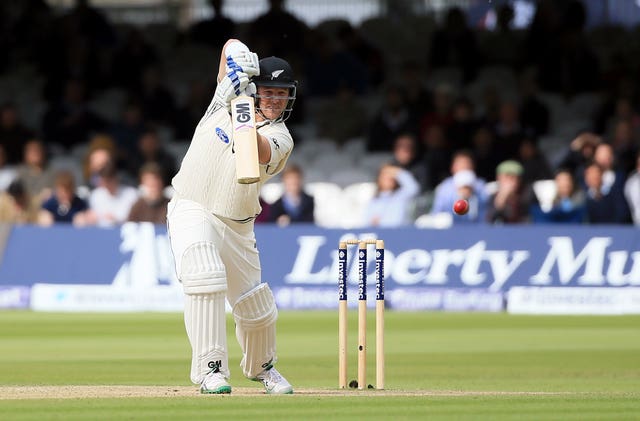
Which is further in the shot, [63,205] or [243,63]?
[63,205]

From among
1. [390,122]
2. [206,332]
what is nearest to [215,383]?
[206,332]

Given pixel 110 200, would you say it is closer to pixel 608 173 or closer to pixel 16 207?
pixel 16 207

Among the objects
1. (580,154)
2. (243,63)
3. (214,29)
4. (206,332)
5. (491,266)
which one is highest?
(214,29)

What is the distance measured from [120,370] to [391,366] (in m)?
2.08

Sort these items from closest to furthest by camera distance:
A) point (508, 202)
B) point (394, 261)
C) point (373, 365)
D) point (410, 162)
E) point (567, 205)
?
point (373, 365) → point (394, 261) → point (567, 205) → point (508, 202) → point (410, 162)

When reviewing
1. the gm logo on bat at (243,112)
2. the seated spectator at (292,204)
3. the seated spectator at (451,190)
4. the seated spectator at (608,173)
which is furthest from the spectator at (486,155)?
the gm logo on bat at (243,112)

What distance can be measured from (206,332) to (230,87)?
4.36ft

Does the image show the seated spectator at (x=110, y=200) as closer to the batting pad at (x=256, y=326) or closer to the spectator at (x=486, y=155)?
the spectator at (x=486, y=155)

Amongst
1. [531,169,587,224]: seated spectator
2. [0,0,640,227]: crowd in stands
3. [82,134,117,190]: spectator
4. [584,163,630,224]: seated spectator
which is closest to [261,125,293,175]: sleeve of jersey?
[0,0,640,227]: crowd in stands

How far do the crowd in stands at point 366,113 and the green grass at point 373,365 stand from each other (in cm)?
188

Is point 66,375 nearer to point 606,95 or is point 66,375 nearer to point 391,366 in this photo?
point 391,366

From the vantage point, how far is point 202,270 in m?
7.50

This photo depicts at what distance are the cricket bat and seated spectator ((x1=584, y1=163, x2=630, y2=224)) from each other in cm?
1007

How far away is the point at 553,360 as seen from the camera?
1124 centimetres
